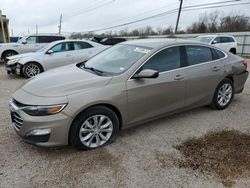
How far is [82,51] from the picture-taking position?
873 centimetres

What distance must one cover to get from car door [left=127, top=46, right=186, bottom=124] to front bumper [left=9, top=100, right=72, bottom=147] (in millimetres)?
996

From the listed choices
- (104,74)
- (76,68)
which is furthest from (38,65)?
(104,74)

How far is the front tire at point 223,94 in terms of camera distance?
4.54 metres

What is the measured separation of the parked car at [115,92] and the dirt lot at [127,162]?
265 millimetres

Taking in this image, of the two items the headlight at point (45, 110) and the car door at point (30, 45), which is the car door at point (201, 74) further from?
the car door at point (30, 45)

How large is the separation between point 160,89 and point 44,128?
1.80 meters

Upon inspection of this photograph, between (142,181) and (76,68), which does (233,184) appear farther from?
(76,68)

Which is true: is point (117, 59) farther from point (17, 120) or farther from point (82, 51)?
point (82, 51)

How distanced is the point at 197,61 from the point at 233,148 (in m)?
1.64

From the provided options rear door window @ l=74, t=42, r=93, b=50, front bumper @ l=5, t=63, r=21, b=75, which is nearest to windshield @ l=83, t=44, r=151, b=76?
rear door window @ l=74, t=42, r=93, b=50

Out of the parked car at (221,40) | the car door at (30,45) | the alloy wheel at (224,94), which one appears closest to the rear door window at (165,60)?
the alloy wheel at (224,94)

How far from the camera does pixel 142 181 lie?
8.43ft

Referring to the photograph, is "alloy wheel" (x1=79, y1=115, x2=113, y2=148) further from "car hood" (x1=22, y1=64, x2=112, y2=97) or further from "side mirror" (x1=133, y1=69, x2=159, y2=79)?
"side mirror" (x1=133, y1=69, x2=159, y2=79)

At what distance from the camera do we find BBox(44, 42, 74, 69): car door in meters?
8.10
